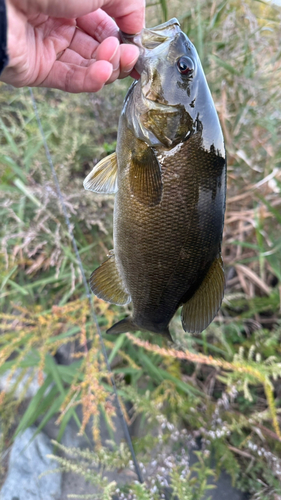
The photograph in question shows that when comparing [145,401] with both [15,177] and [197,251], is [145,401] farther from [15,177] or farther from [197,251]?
[15,177]

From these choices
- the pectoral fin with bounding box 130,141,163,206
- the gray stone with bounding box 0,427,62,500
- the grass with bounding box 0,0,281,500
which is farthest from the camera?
the gray stone with bounding box 0,427,62,500

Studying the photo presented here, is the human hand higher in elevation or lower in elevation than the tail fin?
higher

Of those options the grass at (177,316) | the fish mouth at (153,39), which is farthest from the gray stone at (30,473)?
the fish mouth at (153,39)

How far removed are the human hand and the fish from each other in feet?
0.21

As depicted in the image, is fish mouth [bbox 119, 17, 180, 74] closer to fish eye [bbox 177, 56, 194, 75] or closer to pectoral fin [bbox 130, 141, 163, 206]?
fish eye [bbox 177, 56, 194, 75]

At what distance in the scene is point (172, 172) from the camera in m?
0.83

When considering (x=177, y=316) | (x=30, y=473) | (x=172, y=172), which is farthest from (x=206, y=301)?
(x=30, y=473)

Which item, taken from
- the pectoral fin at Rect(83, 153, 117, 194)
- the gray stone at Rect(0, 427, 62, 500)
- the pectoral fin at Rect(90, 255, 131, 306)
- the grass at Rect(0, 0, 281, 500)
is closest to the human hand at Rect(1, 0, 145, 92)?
the pectoral fin at Rect(83, 153, 117, 194)

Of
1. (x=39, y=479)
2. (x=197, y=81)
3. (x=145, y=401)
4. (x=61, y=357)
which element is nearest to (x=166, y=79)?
(x=197, y=81)

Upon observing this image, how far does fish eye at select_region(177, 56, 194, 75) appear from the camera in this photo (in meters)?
0.83

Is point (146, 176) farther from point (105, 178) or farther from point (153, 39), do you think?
point (153, 39)

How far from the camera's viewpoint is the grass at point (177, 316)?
5.13 ft

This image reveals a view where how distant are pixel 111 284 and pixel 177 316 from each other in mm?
781

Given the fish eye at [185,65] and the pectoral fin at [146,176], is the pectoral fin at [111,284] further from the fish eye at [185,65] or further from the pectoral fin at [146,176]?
the fish eye at [185,65]
